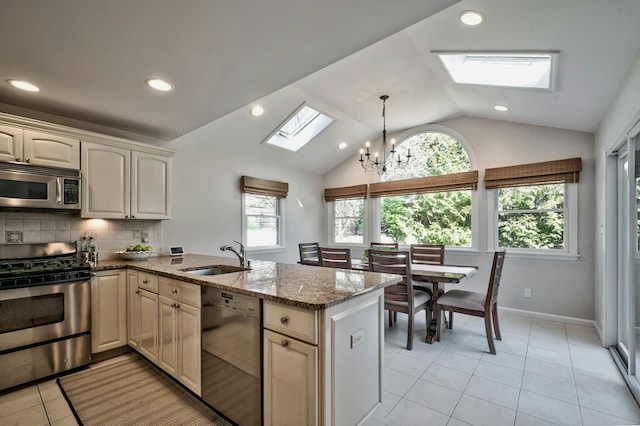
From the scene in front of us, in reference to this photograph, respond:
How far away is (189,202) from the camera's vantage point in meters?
4.09

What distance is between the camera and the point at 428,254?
4.04m

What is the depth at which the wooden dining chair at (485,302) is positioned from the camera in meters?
2.96

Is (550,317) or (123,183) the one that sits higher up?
(123,183)

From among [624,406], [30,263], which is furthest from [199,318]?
[624,406]

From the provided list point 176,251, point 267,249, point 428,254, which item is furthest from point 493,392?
point 267,249

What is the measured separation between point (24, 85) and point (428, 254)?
14.4 ft

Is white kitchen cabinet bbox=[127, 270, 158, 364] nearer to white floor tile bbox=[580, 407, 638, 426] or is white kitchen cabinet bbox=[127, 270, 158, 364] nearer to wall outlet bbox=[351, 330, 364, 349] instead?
wall outlet bbox=[351, 330, 364, 349]

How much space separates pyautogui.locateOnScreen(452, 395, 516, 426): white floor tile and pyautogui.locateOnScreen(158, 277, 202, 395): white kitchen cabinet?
1774 millimetres

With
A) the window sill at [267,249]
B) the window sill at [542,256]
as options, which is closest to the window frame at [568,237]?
the window sill at [542,256]

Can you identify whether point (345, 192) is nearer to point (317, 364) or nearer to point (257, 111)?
point (257, 111)

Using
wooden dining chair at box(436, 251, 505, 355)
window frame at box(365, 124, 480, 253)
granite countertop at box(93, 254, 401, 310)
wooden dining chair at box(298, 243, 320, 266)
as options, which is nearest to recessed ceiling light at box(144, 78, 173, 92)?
granite countertop at box(93, 254, 401, 310)

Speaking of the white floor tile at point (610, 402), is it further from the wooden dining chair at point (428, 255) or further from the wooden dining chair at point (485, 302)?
the wooden dining chair at point (428, 255)

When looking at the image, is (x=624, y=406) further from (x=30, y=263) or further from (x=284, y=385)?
(x=30, y=263)

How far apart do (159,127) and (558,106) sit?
431 cm
